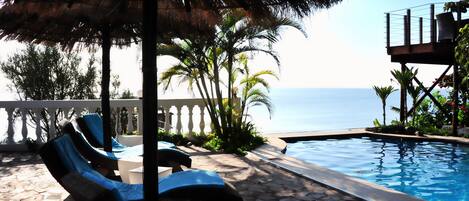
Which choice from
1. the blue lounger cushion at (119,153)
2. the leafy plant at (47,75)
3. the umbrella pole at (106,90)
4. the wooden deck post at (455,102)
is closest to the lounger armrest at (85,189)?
the blue lounger cushion at (119,153)

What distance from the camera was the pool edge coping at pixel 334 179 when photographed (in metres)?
5.10

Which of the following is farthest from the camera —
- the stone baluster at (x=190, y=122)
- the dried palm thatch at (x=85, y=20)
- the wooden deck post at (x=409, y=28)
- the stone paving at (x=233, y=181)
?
the wooden deck post at (x=409, y=28)

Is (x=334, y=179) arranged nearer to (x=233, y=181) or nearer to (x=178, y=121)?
(x=233, y=181)

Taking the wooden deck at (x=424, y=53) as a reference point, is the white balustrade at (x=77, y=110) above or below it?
below

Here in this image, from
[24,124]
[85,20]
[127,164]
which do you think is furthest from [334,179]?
[24,124]

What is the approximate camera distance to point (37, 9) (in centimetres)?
478

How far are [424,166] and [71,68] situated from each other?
10.7 m

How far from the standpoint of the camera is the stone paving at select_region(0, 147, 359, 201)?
17.2ft

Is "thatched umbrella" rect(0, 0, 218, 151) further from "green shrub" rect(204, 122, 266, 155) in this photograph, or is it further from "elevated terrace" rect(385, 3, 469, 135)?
"elevated terrace" rect(385, 3, 469, 135)

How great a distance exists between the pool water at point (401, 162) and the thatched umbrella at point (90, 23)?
4233mm

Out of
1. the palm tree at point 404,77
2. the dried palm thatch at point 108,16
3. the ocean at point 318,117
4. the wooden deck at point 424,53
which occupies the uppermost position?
the wooden deck at point 424,53

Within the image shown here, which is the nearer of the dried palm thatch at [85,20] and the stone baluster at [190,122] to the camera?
the dried palm thatch at [85,20]

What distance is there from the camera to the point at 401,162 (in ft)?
30.6

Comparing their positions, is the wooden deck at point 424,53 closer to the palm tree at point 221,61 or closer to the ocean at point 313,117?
the ocean at point 313,117
